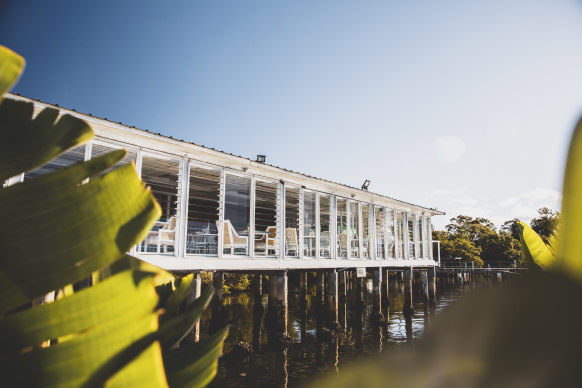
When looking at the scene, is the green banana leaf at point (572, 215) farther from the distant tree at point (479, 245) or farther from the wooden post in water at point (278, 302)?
the distant tree at point (479, 245)

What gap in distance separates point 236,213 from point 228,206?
0.92 metres

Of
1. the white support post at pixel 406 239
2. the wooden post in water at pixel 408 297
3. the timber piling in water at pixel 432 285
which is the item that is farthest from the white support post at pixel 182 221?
the timber piling in water at pixel 432 285

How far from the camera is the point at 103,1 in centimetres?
3070

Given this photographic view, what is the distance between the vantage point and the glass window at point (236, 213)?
34.3ft

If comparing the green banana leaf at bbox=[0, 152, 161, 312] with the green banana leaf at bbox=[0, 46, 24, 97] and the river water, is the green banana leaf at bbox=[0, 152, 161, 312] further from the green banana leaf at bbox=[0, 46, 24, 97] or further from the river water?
the river water

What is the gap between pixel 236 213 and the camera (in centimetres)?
2008

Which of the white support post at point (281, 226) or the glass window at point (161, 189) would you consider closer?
the glass window at point (161, 189)

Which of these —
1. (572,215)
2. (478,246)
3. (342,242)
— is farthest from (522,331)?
(478,246)

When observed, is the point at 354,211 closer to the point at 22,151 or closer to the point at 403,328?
the point at 403,328

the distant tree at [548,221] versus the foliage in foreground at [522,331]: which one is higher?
the distant tree at [548,221]

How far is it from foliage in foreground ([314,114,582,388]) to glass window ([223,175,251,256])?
10029 mm

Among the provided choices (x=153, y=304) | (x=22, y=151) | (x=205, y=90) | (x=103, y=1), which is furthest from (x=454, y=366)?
(x=103, y=1)

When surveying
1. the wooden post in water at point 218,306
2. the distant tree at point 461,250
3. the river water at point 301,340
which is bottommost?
the river water at point 301,340

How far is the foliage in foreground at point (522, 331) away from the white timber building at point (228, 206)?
21.4ft
